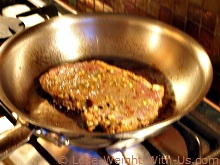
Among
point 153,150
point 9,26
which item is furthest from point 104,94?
point 9,26

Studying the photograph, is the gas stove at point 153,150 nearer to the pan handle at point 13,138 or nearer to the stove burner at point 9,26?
the pan handle at point 13,138

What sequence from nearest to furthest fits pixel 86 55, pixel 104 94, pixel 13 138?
1. pixel 13 138
2. pixel 104 94
3. pixel 86 55

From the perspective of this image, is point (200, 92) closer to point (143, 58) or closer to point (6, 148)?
point (143, 58)

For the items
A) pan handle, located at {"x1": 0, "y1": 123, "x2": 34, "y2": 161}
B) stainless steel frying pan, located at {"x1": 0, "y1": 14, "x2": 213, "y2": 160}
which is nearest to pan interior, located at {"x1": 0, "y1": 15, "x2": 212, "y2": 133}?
stainless steel frying pan, located at {"x1": 0, "y1": 14, "x2": 213, "y2": 160}

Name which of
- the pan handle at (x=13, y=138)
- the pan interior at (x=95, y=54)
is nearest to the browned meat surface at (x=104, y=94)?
the pan interior at (x=95, y=54)

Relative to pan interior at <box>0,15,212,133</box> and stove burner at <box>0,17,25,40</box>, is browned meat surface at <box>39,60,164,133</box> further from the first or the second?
stove burner at <box>0,17,25,40</box>

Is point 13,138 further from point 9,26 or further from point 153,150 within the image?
point 9,26
